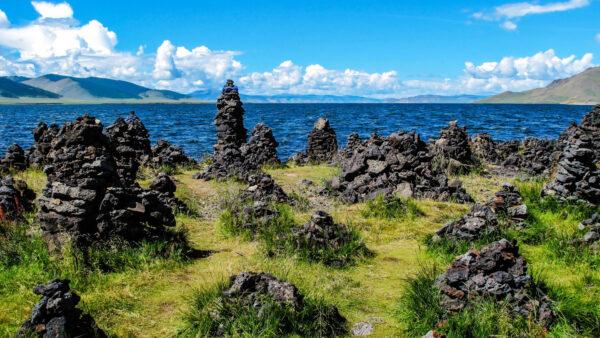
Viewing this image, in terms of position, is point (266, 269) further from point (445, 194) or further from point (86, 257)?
point (445, 194)

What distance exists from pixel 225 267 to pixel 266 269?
35.6 inches

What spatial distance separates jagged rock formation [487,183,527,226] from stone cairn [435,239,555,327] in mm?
3890

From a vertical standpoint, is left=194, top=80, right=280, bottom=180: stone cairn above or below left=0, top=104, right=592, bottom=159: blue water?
above

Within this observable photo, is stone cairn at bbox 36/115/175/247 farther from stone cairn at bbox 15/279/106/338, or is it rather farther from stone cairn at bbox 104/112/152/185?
stone cairn at bbox 15/279/106/338

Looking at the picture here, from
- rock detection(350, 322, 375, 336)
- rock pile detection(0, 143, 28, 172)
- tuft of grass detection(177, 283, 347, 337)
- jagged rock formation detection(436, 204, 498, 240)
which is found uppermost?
rock pile detection(0, 143, 28, 172)

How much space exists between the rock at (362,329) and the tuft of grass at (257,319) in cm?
16

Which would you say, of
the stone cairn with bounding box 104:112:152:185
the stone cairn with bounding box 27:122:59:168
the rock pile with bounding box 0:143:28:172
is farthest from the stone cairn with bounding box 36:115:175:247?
the rock pile with bounding box 0:143:28:172

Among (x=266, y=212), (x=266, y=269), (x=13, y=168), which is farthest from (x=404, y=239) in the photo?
(x=13, y=168)

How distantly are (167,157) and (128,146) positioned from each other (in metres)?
4.20

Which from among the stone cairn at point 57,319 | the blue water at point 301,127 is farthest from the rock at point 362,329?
the blue water at point 301,127

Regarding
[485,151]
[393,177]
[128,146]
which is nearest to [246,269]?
[393,177]

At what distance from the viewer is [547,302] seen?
5797 millimetres

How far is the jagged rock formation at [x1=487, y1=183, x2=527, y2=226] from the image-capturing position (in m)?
10.1

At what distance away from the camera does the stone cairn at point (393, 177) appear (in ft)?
46.6
